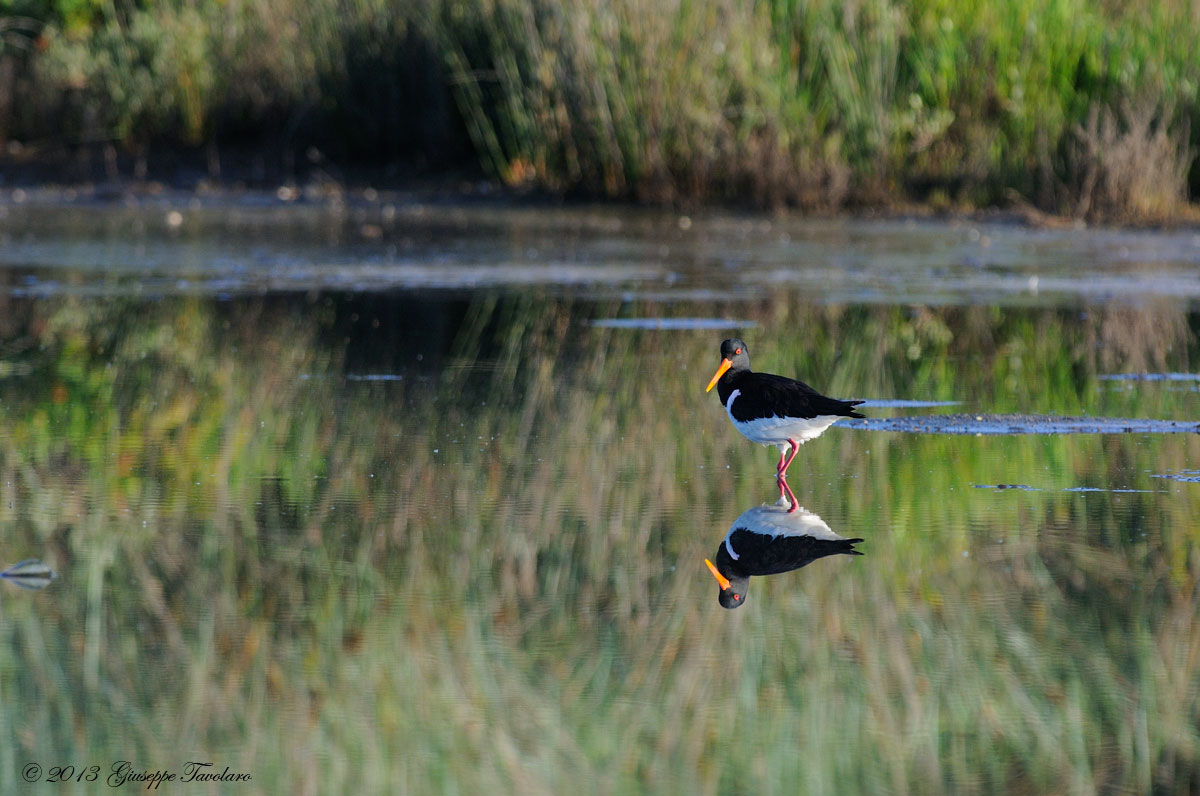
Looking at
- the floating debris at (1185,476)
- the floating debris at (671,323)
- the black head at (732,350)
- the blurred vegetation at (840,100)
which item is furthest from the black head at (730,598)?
the blurred vegetation at (840,100)

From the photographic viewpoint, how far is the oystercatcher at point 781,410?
5738mm

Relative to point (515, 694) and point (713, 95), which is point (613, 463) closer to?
point (515, 694)

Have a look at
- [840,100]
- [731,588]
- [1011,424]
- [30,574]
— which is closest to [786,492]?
[731,588]

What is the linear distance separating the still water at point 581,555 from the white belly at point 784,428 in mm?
160

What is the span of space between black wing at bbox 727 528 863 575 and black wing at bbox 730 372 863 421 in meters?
0.66

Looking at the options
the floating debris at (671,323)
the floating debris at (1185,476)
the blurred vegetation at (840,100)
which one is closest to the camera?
the floating debris at (1185,476)

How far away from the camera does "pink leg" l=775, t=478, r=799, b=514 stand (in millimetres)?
5559

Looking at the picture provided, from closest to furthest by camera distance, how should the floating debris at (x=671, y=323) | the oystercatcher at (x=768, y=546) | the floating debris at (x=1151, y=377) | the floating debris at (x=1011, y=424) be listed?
the oystercatcher at (x=768, y=546), the floating debris at (x=1011, y=424), the floating debris at (x=1151, y=377), the floating debris at (x=671, y=323)

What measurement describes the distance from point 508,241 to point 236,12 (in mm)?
6969

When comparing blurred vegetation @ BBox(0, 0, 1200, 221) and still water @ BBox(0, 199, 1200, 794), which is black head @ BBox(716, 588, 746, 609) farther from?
blurred vegetation @ BBox(0, 0, 1200, 221)

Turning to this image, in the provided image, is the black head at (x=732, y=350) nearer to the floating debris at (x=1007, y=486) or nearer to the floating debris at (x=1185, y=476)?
the floating debris at (x=1007, y=486)

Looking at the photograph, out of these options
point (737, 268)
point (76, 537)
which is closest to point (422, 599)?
point (76, 537)

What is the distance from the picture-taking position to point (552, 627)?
429 cm

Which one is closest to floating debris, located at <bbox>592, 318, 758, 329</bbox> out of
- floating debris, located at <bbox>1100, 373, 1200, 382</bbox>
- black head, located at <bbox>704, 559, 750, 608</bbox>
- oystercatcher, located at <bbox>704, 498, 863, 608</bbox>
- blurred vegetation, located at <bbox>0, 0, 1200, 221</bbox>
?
floating debris, located at <bbox>1100, 373, 1200, 382</bbox>
